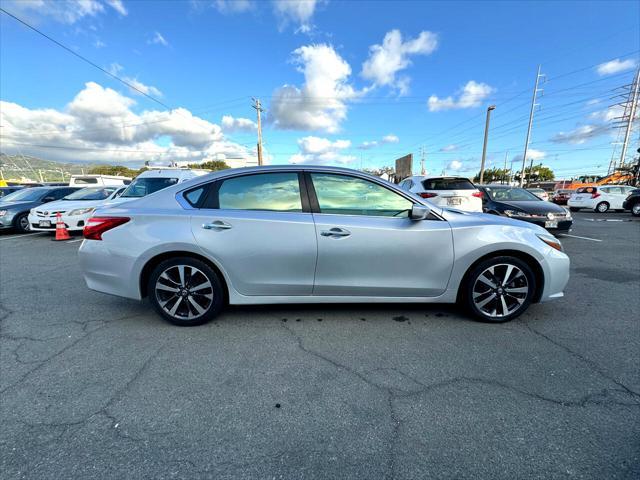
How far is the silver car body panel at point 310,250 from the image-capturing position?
2.79 m

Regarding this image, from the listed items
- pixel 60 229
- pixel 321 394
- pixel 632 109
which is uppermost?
pixel 632 109

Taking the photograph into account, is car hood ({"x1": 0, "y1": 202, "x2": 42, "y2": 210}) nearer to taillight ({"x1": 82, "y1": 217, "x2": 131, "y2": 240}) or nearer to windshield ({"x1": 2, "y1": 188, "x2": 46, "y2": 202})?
windshield ({"x1": 2, "y1": 188, "x2": 46, "y2": 202})

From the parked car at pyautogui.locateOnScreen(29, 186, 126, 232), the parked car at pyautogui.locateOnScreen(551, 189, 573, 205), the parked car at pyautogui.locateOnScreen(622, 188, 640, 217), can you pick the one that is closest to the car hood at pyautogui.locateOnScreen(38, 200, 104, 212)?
the parked car at pyautogui.locateOnScreen(29, 186, 126, 232)

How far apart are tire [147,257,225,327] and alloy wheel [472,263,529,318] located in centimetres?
258

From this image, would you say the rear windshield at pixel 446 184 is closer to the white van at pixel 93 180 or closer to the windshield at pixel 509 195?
the windshield at pixel 509 195

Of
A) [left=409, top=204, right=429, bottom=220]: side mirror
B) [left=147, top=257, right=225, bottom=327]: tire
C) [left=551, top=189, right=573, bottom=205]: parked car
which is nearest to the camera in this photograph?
[left=409, top=204, right=429, bottom=220]: side mirror

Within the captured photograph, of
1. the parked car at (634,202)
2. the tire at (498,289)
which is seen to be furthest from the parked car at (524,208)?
the parked car at (634,202)

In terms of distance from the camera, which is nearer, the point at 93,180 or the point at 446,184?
the point at 446,184

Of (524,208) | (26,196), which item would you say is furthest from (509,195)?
(26,196)

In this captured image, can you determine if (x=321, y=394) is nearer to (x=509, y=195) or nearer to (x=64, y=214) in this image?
(x=509, y=195)

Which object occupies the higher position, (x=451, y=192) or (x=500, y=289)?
(x=451, y=192)

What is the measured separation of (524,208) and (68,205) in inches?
473

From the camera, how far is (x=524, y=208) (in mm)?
7305

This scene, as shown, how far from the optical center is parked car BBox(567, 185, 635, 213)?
51.4 feet
